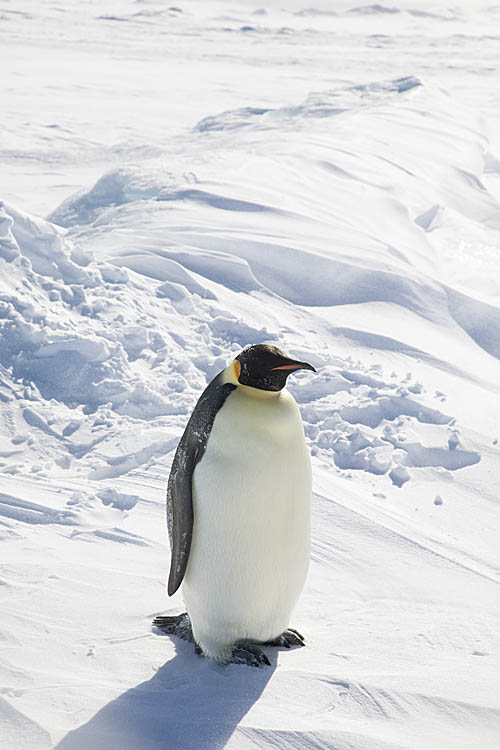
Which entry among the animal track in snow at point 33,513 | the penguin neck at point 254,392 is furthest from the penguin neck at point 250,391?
the animal track in snow at point 33,513

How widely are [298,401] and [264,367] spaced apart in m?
2.33

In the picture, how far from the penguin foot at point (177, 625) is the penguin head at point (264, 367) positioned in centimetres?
74

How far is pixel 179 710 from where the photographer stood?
1.97 meters

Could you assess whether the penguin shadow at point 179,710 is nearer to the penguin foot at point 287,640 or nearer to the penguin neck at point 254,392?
the penguin foot at point 287,640

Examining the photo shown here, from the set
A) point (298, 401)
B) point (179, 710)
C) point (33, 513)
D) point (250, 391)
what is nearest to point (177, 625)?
point (179, 710)

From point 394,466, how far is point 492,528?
0.56 m

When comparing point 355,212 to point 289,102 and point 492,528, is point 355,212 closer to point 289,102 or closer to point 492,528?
point 492,528

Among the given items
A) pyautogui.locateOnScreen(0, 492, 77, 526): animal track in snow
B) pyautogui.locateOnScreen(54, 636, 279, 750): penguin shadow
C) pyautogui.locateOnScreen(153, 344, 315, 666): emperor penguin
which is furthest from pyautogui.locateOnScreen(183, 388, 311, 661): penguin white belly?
pyautogui.locateOnScreen(0, 492, 77, 526): animal track in snow

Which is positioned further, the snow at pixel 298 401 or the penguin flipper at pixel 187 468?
the penguin flipper at pixel 187 468

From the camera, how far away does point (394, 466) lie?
12.6ft

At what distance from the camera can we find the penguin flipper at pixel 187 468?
213 cm

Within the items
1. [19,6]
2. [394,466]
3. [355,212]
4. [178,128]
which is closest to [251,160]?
[355,212]

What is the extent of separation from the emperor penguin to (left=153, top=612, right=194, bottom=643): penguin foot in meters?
0.02

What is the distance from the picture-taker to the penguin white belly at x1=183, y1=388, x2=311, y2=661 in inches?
82.9
